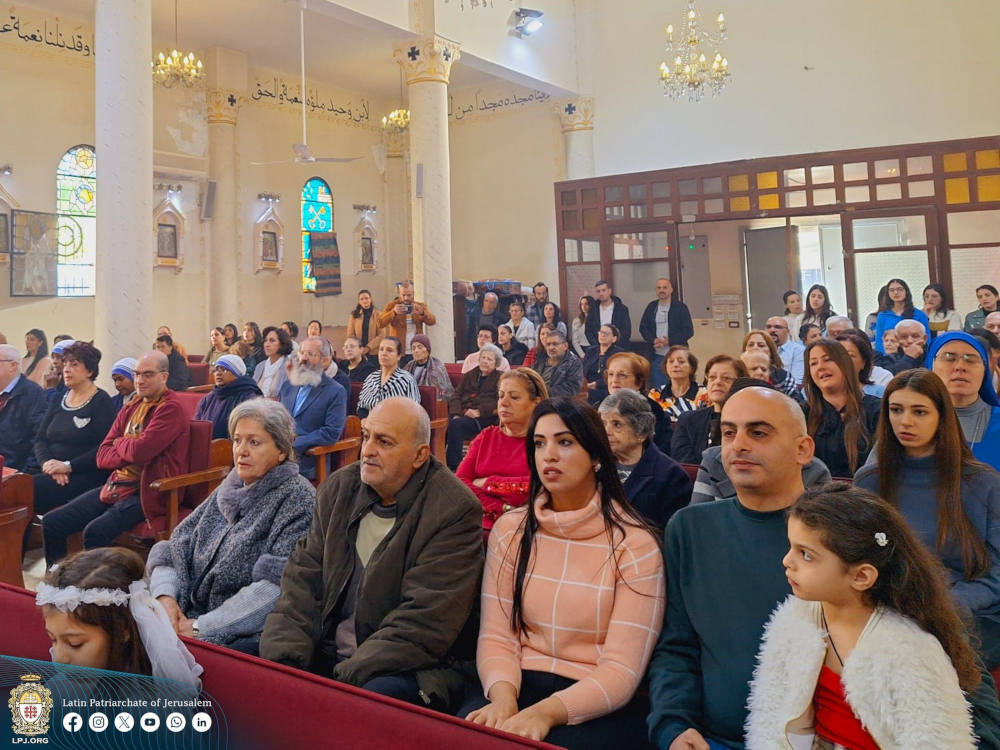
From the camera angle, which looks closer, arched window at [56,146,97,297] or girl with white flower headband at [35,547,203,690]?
girl with white flower headband at [35,547,203,690]

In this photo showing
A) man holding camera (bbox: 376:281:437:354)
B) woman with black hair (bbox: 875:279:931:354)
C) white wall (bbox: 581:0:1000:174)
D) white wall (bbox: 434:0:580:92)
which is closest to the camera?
woman with black hair (bbox: 875:279:931:354)

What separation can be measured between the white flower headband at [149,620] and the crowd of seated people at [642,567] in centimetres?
62

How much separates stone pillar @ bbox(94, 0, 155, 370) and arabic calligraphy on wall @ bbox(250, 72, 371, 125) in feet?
23.5

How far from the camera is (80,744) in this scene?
151cm

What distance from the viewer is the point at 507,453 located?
11.8 feet

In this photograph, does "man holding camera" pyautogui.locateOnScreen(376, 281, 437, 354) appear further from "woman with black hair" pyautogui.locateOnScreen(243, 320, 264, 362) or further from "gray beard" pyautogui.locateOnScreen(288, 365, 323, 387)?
"gray beard" pyautogui.locateOnScreen(288, 365, 323, 387)

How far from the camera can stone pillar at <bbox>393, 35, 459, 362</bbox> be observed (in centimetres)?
979

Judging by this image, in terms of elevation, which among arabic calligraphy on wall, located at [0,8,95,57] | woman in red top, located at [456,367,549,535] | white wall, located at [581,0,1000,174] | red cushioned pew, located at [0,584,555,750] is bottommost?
red cushioned pew, located at [0,584,555,750]

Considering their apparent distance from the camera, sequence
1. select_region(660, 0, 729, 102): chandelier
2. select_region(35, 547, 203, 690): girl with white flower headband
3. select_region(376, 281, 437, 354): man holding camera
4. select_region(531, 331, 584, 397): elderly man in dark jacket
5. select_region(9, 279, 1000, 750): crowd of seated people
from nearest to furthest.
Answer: select_region(9, 279, 1000, 750): crowd of seated people < select_region(35, 547, 203, 690): girl with white flower headband < select_region(531, 331, 584, 397): elderly man in dark jacket < select_region(376, 281, 437, 354): man holding camera < select_region(660, 0, 729, 102): chandelier

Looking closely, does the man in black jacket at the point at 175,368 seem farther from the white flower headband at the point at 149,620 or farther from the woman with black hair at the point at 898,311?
the woman with black hair at the point at 898,311

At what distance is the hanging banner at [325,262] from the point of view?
14.2 metres

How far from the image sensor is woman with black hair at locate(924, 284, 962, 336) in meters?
7.84

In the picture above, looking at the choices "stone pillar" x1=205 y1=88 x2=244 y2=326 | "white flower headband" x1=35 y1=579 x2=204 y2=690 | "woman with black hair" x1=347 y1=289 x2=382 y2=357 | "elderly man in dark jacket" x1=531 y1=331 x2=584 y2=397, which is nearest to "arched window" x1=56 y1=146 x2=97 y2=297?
"stone pillar" x1=205 y1=88 x2=244 y2=326

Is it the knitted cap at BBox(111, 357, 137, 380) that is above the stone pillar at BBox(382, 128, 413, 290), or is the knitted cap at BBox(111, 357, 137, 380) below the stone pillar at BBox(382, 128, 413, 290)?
below
